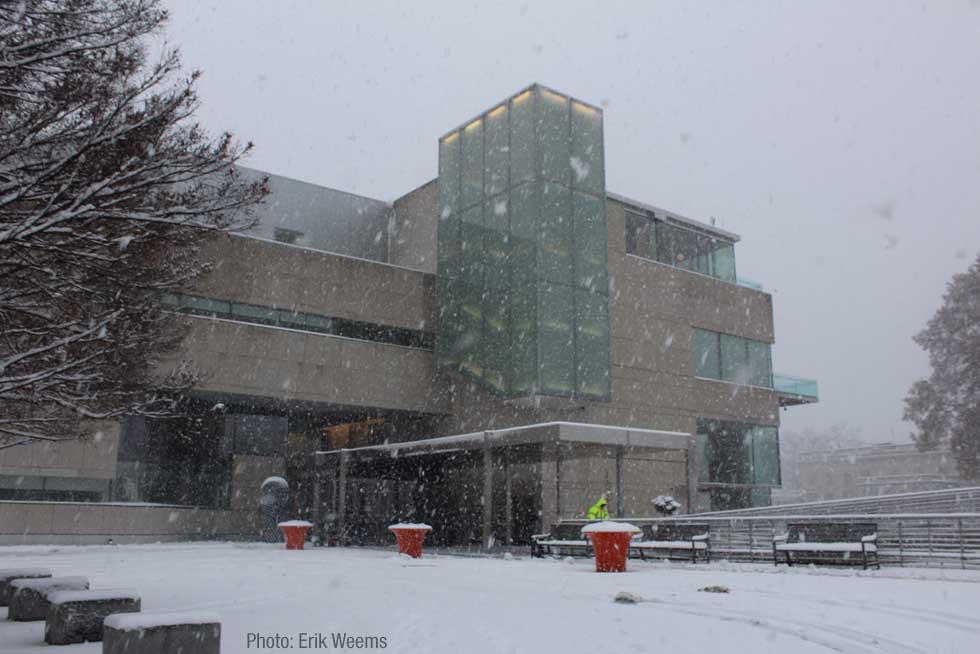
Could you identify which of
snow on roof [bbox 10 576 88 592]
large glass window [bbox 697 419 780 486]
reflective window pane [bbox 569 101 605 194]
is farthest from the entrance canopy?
snow on roof [bbox 10 576 88 592]

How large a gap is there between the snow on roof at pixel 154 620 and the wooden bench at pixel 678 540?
504 inches

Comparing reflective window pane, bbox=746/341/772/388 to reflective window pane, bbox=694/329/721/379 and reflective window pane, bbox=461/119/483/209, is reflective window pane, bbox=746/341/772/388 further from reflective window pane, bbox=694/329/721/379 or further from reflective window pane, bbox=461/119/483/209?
reflective window pane, bbox=461/119/483/209

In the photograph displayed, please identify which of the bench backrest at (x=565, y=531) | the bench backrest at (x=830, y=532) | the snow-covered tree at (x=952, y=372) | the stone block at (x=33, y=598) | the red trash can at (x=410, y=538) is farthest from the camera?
the snow-covered tree at (x=952, y=372)

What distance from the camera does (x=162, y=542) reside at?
2894 centimetres

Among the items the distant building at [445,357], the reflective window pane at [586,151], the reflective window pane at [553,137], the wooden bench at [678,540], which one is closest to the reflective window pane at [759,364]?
the distant building at [445,357]

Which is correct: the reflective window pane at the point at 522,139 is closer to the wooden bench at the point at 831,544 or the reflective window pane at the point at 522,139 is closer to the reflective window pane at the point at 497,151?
the reflective window pane at the point at 497,151

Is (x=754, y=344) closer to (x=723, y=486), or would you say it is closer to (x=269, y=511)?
(x=723, y=486)

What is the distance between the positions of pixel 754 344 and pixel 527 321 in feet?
54.0

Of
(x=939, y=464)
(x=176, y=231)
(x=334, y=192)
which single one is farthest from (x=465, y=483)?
(x=939, y=464)

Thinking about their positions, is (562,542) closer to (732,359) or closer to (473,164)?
(473,164)

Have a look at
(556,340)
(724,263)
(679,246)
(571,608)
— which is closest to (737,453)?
(724,263)

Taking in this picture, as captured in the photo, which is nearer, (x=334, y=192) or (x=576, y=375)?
(x=576, y=375)

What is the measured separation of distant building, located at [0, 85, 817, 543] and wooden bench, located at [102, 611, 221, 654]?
20188 millimetres

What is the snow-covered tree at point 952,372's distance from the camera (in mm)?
44844
